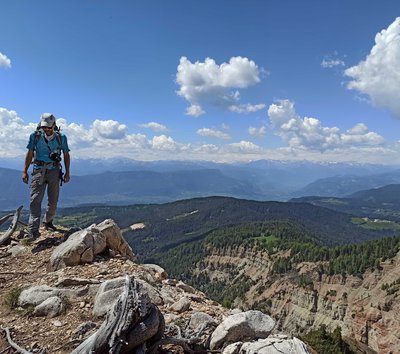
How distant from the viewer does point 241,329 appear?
263 inches

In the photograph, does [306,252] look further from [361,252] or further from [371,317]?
[371,317]

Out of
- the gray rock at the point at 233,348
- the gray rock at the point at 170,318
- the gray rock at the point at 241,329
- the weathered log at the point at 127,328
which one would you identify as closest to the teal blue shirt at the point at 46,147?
the gray rock at the point at 170,318

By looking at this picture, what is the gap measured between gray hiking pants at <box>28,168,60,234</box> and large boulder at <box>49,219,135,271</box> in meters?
2.36

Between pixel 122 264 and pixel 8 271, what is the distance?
3493 mm

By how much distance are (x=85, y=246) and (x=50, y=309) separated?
9.96 feet

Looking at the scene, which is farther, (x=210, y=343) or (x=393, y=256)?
(x=393, y=256)

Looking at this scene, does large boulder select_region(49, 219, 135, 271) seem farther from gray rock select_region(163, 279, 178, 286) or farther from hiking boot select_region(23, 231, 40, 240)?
hiking boot select_region(23, 231, 40, 240)

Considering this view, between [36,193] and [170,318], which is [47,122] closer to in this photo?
[36,193]

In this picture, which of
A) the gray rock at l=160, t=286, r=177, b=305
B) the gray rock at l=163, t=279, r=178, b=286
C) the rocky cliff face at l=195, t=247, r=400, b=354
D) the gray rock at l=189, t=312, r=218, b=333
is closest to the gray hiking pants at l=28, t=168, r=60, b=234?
the gray rock at l=163, t=279, r=178, b=286

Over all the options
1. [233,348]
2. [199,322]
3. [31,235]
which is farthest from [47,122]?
[233,348]

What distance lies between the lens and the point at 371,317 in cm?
7944

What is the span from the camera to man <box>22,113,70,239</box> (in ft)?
39.2

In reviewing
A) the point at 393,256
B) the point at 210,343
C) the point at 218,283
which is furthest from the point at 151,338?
the point at 218,283

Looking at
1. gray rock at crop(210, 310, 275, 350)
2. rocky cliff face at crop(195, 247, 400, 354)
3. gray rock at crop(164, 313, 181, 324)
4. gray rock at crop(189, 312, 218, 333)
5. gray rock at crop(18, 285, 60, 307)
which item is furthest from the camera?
rocky cliff face at crop(195, 247, 400, 354)
